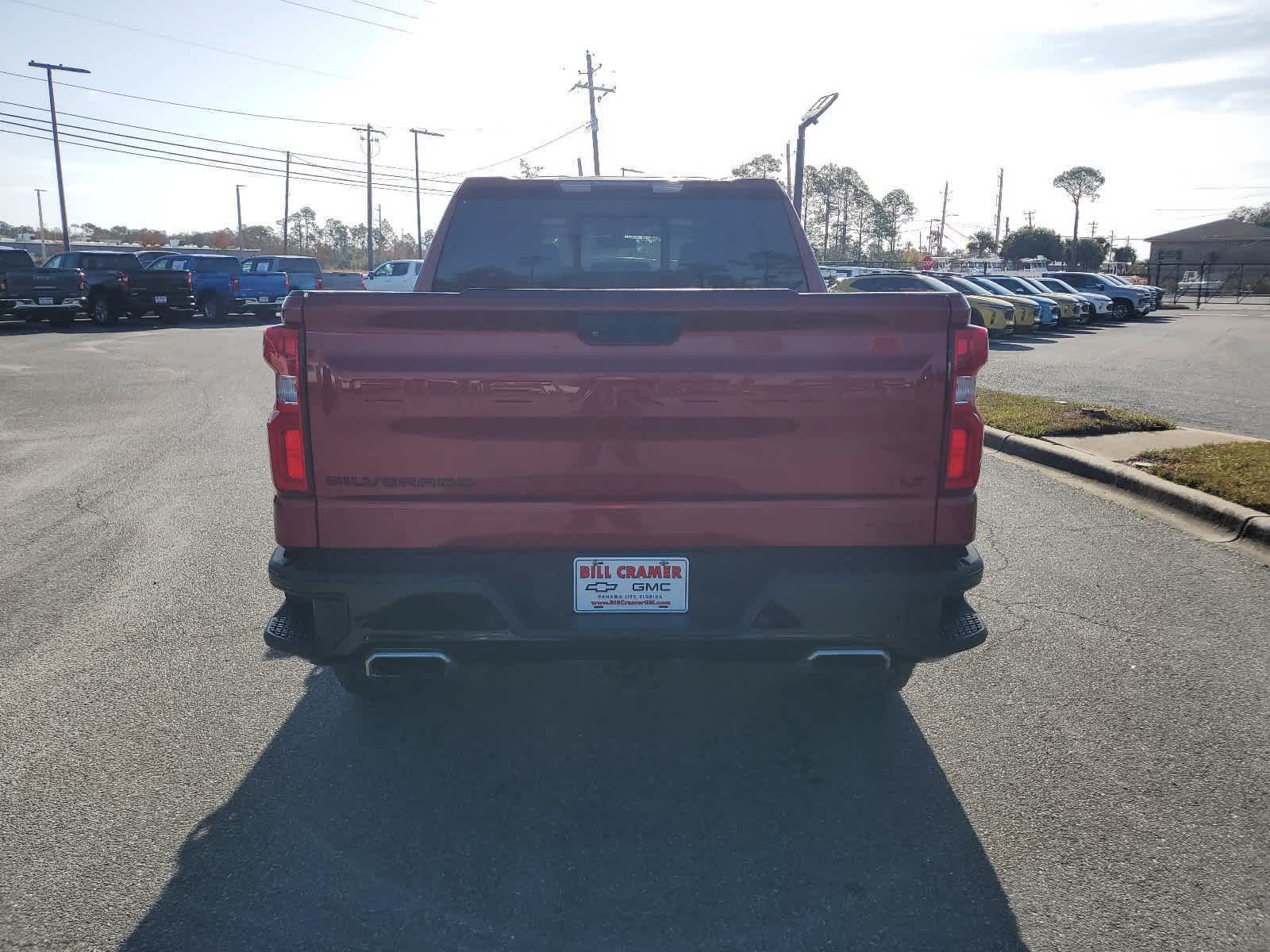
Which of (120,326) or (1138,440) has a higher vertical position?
(120,326)

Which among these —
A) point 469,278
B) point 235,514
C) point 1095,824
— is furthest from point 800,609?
point 235,514

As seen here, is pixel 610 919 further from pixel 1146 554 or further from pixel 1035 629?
pixel 1146 554

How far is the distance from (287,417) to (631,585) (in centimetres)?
117

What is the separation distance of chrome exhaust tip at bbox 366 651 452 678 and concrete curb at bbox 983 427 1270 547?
18.6 ft

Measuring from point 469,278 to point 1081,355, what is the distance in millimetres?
19055

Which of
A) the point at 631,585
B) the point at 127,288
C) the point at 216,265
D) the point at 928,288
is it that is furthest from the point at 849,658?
the point at 216,265

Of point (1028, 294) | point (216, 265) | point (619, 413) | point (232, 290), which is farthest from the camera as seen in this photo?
point (216, 265)

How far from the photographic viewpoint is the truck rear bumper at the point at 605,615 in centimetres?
299

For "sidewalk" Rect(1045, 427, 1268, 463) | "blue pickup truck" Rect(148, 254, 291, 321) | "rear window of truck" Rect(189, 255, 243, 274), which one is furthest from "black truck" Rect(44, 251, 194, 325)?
"sidewalk" Rect(1045, 427, 1268, 463)

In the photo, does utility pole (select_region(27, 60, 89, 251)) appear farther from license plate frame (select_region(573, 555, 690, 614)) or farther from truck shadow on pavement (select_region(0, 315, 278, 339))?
license plate frame (select_region(573, 555, 690, 614))

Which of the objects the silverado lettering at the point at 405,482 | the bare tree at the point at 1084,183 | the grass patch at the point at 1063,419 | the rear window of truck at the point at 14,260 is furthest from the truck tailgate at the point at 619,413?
the bare tree at the point at 1084,183

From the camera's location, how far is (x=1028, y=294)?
3052 centimetres

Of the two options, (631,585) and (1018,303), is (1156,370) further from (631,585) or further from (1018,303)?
(631,585)

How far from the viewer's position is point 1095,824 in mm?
3139
